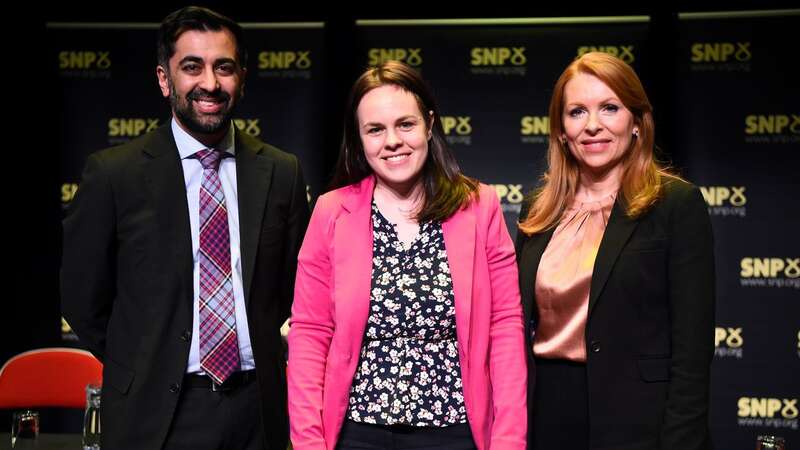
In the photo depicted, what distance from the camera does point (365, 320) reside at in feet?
6.60

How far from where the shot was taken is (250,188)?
2424mm

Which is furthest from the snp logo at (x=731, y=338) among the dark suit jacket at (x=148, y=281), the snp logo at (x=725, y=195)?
the dark suit jacket at (x=148, y=281)

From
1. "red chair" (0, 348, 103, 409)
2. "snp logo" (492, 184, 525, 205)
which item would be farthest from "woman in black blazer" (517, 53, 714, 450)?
"snp logo" (492, 184, 525, 205)

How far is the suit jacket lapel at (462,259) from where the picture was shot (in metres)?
2.00

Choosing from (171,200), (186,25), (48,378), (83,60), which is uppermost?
(83,60)

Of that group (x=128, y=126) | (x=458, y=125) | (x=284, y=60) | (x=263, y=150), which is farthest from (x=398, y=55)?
(x=263, y=150)

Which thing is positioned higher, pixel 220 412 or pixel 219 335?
pixel 219 335

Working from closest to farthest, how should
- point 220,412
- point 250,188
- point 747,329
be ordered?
point 220,412, point 250,188, point 747,329

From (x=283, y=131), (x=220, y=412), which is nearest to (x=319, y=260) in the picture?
(x=220, y=412)

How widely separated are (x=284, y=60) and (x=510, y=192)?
4.92 ft

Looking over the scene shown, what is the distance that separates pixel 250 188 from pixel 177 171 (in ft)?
0.68

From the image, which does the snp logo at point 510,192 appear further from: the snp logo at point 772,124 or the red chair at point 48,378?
the red chair at point 48,378

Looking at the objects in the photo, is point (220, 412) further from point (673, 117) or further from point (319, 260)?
point (673, 117)

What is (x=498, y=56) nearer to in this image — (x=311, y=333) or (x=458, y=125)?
(x=458, y=125)
